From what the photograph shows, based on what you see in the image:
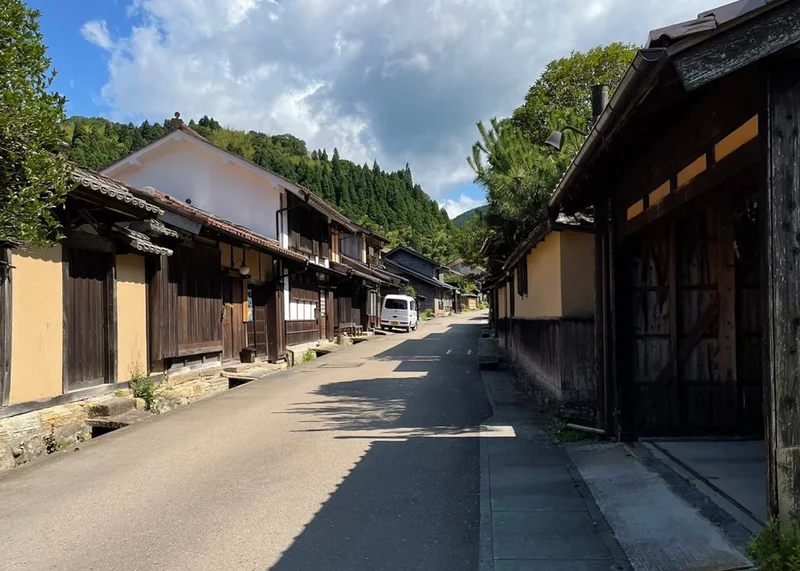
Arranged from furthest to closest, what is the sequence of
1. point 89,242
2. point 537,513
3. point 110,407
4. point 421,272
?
point 421,272 < point 110,407 < point 89,242 < point 537,513

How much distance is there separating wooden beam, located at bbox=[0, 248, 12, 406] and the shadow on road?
4.13 metres

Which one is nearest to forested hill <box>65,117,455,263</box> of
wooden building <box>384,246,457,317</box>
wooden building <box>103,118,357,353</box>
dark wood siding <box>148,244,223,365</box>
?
wooden building <box>384,246,457,317</box>

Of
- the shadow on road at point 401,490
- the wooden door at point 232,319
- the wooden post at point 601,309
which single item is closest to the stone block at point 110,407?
the shadow on road at point 401,490

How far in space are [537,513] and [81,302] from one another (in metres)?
7.20

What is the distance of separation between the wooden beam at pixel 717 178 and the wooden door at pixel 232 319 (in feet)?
38.9

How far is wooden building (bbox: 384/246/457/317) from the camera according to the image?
60.8 meters

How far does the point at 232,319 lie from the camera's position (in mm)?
16203

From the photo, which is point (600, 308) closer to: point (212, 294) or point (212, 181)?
point (212, 294)

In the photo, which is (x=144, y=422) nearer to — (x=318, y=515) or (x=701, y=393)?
(x=318, y=515)

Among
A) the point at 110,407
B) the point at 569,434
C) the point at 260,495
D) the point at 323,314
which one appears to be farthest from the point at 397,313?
the point at 260,495

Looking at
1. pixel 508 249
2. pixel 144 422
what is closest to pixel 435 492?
pixel 144 422

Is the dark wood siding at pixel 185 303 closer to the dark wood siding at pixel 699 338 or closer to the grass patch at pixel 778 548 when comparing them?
the dark wood siding at pixel 699 338

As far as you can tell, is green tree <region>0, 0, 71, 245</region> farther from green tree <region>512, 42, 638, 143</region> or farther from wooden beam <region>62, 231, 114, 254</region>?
green tree <region>512, 42, 638, 143</region>

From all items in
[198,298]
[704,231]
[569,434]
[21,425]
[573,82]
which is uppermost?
[573,82]
